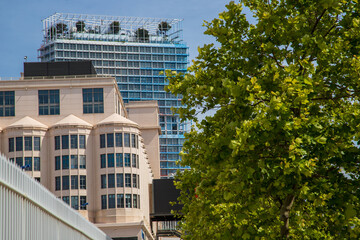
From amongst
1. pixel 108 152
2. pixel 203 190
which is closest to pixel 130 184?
pixel 108 152

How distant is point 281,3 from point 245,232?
6939 millimetres

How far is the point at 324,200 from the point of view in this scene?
17.8 metres

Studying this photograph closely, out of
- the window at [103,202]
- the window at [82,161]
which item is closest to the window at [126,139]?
the window at [82,161]

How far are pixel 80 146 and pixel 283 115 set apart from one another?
69582 millimetres

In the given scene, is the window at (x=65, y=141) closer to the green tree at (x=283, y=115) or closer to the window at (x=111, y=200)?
the window at (x=111, y=200)

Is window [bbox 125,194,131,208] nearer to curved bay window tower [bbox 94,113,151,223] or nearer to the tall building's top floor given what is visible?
curved bay window tower [bbox 94,113,151,223]

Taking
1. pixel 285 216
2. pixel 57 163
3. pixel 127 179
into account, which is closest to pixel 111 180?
pixel 127 179

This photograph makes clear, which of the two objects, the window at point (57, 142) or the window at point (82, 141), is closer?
the window at point (57, 142)

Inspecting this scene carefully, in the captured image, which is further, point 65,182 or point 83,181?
point 83,181

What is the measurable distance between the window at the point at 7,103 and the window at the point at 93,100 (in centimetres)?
967

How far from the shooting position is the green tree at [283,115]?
1620 centimetres

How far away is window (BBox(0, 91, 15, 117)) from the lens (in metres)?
87.5

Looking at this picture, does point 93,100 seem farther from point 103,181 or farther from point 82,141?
point 103,181

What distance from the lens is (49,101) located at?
88.8 metres
